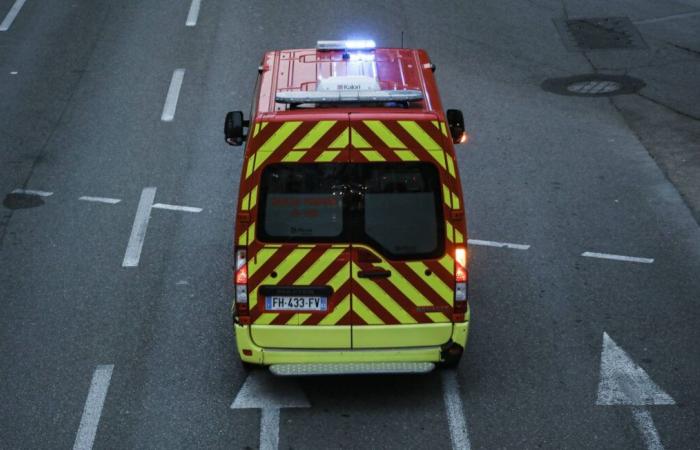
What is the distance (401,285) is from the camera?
28.6 feet

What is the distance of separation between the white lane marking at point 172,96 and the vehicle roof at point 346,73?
6.19 m

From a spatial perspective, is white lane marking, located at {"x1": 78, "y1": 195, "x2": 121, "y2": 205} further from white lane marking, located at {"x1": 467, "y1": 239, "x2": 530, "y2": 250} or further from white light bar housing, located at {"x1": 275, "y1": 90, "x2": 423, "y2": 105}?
white light bar housing, located at {"x1": 275, "y1": 90, "x2": 423, "y2": 105}

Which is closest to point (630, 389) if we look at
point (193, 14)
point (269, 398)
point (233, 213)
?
point (269, 398)

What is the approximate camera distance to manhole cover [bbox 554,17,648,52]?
1938 centimetres

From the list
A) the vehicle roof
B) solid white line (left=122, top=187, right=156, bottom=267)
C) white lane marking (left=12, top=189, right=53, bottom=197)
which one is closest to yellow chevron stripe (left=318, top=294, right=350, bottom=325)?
the vehicle roof

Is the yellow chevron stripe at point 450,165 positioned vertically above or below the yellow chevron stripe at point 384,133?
below

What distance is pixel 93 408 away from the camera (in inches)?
360

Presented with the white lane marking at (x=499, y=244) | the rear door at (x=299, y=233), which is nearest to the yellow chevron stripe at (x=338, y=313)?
the rear door at (x=299, y=233)

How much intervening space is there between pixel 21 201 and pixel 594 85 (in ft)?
29.9

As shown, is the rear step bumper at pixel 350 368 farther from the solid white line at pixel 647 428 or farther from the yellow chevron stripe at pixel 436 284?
the solid white line at pixel 647 428

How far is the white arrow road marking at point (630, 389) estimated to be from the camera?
8.84m

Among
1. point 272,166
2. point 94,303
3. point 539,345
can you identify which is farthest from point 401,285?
point 94,303

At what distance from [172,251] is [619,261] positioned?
4891 millimetres

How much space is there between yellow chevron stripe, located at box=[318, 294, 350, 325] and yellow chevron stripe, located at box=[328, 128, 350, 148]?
121 cm
